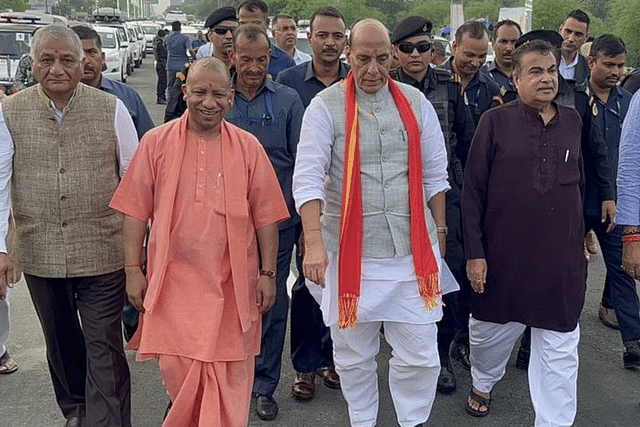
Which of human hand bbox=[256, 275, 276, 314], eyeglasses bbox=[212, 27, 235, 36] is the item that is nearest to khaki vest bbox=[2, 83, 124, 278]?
human hand bbox=[256, 275, 276, 314]

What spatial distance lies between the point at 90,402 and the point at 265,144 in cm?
160

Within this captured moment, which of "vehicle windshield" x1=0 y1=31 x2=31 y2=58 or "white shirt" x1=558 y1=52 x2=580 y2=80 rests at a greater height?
"vehicle windshield" x1=0 y1=31 x2=31 y2=58

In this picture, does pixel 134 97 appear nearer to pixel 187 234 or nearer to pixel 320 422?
pixel 187 234

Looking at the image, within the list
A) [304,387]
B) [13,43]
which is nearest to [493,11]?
[13,43]

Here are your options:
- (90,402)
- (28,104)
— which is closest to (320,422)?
(90,402)

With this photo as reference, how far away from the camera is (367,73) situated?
3.86 meters

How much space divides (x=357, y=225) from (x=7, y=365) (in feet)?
8.41

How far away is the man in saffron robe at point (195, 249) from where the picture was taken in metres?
3.68

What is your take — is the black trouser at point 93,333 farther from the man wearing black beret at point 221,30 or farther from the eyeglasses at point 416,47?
the man wearing black beret at point 221,30

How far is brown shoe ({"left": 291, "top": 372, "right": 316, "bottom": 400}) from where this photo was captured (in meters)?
4.77

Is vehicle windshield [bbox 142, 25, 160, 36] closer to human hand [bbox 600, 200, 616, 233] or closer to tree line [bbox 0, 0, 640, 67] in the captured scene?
tree line [bbox 0, 0, 640, 67]

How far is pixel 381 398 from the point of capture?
4.83 metres

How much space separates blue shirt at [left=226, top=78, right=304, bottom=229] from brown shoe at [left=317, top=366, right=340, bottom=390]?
0.99 meters

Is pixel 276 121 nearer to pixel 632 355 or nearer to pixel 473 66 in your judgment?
pixel 473 66
